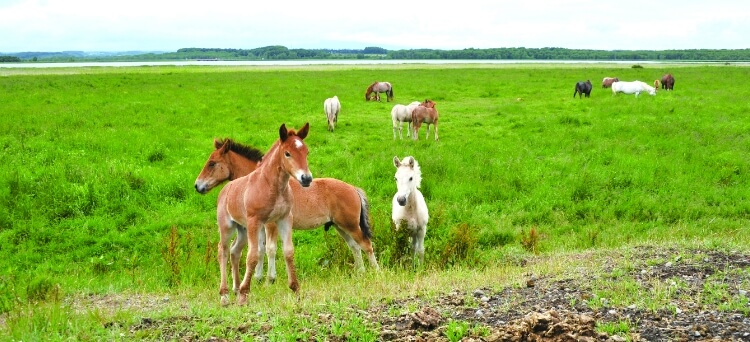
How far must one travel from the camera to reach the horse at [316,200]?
8.03 metres

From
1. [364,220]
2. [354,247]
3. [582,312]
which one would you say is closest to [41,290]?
[354,247]

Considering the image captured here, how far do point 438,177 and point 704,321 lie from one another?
9230mm

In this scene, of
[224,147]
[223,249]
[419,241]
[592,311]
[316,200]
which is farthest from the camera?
→ [419,241]

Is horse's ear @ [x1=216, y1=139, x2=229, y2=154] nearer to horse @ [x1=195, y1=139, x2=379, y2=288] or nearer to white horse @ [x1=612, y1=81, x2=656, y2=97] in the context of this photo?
horse @ [x1=195, y1=139, x2=379, y2=288]

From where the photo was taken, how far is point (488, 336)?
4.65 meters

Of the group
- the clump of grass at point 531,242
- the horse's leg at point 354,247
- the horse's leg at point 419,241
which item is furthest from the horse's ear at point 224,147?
the clump of grass at point 531,242

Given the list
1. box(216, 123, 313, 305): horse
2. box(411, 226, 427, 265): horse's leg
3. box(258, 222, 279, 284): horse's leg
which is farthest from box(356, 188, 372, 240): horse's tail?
box(216, 123, 313, 305): horse

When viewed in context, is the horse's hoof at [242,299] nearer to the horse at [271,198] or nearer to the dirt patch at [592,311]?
the horse at [271,198]

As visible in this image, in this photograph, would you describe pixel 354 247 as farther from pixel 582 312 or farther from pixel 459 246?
pixel 582 312

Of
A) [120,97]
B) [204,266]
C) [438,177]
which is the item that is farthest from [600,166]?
[120,97]

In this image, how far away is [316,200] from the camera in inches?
318

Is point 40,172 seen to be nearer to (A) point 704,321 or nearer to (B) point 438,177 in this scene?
(B) point 438,177

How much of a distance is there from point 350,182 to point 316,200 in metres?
5.33

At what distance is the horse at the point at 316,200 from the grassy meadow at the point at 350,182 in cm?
46
